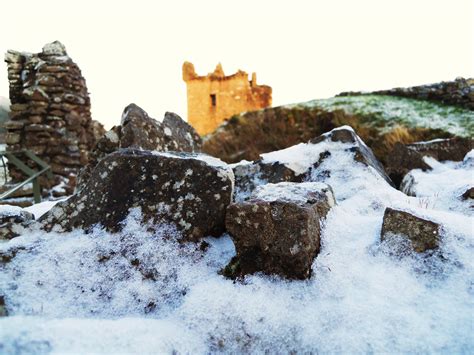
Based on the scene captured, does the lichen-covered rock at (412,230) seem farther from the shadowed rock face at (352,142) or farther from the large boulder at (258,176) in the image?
the shadowed rock face at (352,142)

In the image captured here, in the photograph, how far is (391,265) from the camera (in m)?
1.22

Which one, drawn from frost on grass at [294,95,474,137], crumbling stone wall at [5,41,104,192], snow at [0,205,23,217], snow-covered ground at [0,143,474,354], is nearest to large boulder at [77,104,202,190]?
snow at [0,205,23,217]

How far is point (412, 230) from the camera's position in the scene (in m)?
1.26

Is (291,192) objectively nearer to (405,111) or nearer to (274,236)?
(274,236)

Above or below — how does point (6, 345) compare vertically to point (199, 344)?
above

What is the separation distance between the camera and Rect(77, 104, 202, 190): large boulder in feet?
8.41

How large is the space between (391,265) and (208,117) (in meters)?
23.8

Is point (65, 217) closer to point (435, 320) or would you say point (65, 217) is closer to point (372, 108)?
point (435, 320)

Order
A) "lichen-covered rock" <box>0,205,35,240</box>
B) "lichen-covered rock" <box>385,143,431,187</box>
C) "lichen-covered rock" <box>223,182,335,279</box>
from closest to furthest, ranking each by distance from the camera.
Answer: "lichen-covered rock" <box>223,182,335,279</box> → "lichen-covered rock" <box>0,205,35,240</box> → "lichen-covered rock" <box>385,143,431,187</box>

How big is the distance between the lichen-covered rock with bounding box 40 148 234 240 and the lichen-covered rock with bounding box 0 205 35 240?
0.30 feet

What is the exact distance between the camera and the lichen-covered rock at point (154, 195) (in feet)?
5.03

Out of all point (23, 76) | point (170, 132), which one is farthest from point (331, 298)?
point (23, 76)

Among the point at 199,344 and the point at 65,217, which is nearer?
the point at 199,344

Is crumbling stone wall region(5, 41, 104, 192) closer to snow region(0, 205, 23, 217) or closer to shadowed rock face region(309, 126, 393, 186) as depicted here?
snow region(0, 205, 23, 217)
